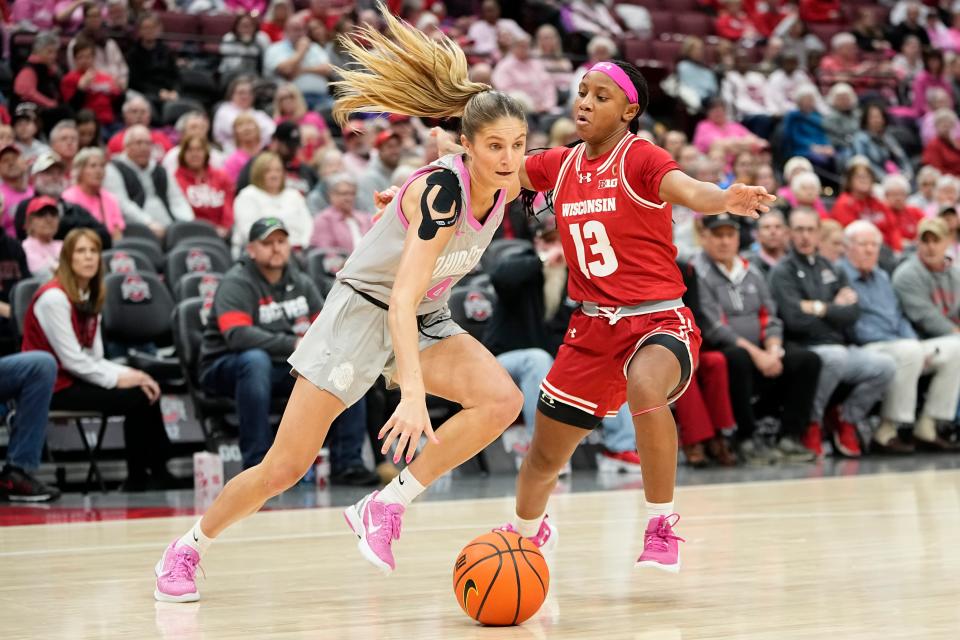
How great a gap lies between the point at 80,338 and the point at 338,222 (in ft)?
8.82

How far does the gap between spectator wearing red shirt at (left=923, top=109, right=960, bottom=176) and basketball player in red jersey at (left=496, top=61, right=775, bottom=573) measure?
1169 centimetres

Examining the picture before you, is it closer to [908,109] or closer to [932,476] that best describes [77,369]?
[932,476]

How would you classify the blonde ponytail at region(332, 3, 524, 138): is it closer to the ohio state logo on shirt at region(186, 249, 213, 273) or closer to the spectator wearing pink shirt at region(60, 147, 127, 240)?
the ohio state logo on shirt at region(186, 249, 213, 273)

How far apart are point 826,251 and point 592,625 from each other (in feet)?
26.6

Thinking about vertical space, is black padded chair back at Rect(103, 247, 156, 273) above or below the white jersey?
below

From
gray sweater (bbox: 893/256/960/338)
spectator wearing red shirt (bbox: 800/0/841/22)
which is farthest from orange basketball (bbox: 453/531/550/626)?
spectator wearing red shirt (bbox: 800/0/841/22)

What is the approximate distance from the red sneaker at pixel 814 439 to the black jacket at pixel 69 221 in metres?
5.53

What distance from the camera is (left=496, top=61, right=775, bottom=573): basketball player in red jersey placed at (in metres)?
4.89

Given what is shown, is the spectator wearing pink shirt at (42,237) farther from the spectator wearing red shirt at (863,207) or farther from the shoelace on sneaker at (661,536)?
the spectator wearing red shirt at (863,207)

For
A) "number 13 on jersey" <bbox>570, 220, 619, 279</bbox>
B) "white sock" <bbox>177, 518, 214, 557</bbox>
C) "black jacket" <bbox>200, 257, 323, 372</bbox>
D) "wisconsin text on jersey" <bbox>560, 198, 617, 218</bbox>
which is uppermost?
"wisconsin text on jersey" <bbox>560, 198, 617, 218</bbox>

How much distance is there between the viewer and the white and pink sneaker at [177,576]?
14.8 ft

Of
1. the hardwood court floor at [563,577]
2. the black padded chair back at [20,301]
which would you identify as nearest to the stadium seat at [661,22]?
the black padded chair back at [20,301]

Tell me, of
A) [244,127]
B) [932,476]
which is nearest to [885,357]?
[932,476]

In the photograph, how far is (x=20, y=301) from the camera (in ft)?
27.9
